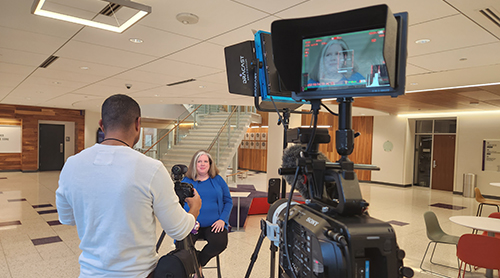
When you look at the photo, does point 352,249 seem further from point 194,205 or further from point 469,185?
point 469,185

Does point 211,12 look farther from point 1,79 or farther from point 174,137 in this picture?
point 174,137

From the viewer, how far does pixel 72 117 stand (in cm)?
1475

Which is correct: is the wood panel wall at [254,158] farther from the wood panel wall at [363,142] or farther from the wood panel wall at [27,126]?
the wood panel wall at [27,126]

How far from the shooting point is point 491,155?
10414 mm

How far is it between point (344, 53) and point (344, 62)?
3 centimetres

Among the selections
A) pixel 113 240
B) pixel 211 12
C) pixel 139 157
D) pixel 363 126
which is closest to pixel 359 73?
pixel 139 157

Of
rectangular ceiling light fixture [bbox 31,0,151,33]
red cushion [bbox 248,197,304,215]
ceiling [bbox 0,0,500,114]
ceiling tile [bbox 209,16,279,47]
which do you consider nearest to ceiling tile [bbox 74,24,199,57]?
ceiling [bbox 0,0,500,114]

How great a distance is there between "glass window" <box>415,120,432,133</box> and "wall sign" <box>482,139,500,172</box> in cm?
207

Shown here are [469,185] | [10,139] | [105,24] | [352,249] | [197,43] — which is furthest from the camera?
[10,139]

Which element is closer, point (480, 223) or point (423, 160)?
point (480, 223)

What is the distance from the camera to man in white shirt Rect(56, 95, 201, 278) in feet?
4.20

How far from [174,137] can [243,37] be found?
368 inches

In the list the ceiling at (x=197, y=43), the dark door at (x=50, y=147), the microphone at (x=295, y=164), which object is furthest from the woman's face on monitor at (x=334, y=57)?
the dark door at (x=50, y=147)

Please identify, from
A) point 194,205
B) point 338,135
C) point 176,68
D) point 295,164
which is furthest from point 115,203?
point 176,68
